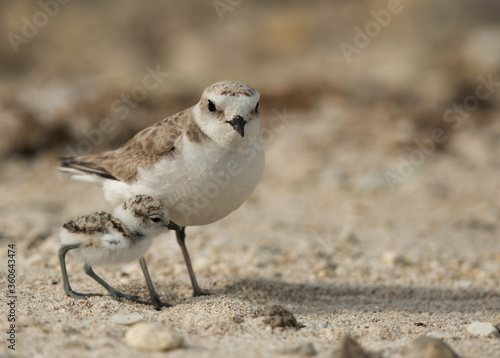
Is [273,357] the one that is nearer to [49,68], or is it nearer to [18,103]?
[18,103]

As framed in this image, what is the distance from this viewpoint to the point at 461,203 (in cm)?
835

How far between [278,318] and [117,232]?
1.37m

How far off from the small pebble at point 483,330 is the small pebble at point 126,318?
2.26m

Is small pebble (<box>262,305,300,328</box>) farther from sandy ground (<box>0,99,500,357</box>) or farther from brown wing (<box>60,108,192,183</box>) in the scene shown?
brown wing (<box>60,108,192,183</box>)

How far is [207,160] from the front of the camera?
452cm

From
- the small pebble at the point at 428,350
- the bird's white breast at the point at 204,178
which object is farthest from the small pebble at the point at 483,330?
the bird's white breast at the point at 204,178

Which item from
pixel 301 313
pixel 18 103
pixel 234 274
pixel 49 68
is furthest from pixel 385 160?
pixel 49 68

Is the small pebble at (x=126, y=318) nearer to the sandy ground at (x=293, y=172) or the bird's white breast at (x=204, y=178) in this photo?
the sandy ground at (x=293, y=172)

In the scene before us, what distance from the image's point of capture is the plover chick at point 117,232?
175 inches

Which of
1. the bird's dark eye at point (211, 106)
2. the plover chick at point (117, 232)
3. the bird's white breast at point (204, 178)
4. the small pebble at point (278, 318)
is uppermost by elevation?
the bird's dark eye at point (211, 106)

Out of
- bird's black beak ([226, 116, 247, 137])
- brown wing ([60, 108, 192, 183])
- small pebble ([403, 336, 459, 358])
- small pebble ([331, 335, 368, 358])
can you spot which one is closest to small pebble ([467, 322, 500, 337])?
small pebble ([403, 336, 459, 358])

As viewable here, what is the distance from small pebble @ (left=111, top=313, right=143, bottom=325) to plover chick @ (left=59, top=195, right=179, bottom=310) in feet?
2.00

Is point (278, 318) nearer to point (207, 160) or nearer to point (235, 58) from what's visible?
point (207, 160)

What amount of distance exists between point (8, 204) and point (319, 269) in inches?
181
